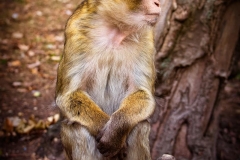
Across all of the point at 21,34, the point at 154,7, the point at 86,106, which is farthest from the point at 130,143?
the point at 21,34

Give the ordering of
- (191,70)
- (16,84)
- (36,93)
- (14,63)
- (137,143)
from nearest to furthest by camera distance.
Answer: (137,143) < (191,70) < (36,93) < (16,84) < (14,63)

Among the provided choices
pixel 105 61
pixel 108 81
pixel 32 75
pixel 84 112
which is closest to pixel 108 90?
pixel 108 81

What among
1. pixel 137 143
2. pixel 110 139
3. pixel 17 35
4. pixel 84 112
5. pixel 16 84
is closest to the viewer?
pixel 110 139

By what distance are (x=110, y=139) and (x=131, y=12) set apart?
1.09 metres

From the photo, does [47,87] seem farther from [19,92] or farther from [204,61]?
[204,61]

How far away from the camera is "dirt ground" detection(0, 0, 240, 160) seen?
602 cm

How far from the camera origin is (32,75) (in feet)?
24.2

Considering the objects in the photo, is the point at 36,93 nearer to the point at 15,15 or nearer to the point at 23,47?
the point at 23,47

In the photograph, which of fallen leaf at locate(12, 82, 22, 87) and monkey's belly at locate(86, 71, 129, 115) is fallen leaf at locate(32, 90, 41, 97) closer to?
fallen leaf at locate(12, 82, 22, 87)

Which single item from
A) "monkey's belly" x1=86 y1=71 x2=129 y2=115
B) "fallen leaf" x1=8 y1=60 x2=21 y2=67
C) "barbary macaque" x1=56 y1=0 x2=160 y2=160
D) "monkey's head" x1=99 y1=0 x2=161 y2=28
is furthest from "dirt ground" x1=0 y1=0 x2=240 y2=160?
"monkey's head" x1=99 y1=0 x2=161 y2=28

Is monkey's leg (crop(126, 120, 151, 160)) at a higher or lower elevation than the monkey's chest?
lower

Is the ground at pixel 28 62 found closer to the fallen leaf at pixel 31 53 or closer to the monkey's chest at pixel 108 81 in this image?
the fallen leaf at pixel 31 53

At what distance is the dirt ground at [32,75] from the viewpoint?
19.7 ft

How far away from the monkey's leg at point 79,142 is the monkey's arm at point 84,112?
0.06 meters
